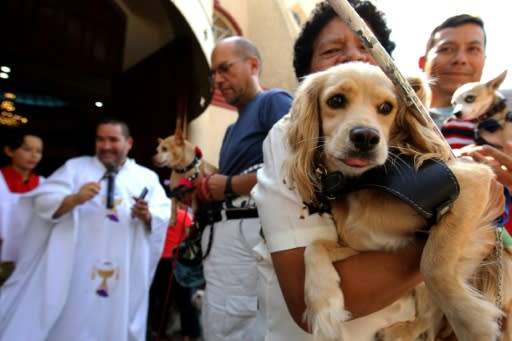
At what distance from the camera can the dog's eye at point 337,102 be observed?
138 centimetres

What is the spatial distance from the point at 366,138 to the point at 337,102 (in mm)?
255

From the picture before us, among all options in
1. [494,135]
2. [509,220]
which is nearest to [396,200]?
[509,220]

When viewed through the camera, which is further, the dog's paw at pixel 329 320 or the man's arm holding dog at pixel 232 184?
the man's arm holding dog at pixel 232 184

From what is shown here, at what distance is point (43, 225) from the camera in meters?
3.75

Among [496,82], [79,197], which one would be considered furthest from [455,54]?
[79,197]

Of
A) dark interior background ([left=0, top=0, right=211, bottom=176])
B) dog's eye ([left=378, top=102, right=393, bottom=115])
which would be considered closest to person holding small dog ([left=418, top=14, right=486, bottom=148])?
dog's eye ([left=378, top=102, right=393, bottom=115])

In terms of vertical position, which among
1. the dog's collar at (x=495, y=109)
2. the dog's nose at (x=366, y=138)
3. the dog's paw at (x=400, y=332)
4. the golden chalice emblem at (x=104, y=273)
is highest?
the dog's collar at (x=495, y=109)

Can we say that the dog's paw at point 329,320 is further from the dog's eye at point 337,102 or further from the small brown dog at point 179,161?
the small brown dog at point 179,161

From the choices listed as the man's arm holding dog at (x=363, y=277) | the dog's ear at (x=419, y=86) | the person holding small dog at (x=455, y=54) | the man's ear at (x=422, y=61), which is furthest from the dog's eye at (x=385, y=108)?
the man's ear at (x=422, y=61)

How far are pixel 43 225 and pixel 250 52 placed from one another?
8.39ft

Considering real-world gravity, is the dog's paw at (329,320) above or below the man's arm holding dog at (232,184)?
below

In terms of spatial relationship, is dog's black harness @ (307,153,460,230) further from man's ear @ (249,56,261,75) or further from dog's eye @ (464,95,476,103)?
man's ear @ (249,56,261,75)

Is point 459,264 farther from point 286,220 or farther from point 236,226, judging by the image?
point 236,226

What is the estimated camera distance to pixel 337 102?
1396 mm
